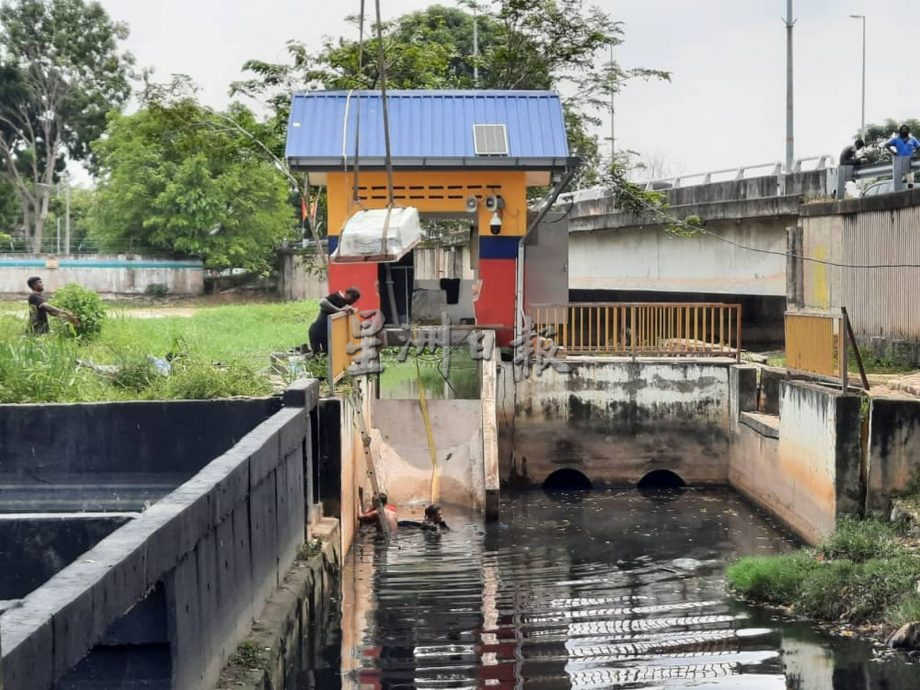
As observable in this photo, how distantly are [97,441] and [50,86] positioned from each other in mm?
52716

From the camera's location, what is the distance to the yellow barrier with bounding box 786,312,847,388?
15.4 meters

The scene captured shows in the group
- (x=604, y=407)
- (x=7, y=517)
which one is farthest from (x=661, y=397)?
(x=7, y=517)

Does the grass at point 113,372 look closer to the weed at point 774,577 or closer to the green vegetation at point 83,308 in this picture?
the green vegetation at point 83,308

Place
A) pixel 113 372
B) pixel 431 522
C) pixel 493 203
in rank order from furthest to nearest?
pixel 493 203 → pixel 431 522 → pixel 113 372

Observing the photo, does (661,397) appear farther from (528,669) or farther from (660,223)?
(528,669)

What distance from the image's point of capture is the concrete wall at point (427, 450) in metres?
19.1

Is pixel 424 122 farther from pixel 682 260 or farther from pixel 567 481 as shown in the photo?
pixel 682 260

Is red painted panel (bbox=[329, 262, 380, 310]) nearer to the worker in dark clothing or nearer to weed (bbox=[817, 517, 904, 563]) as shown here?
Result: the worker in dark clothing

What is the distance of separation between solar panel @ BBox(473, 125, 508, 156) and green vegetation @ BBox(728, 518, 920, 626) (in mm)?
10775

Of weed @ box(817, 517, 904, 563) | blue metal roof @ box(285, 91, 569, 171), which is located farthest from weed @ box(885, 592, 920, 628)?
blue metal roof @ box(285, 91, 569, 171)

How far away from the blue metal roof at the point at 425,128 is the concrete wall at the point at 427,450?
5000 mm

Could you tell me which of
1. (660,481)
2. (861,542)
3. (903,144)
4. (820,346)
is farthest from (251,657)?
(903,144)

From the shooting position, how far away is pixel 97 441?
13234 mm

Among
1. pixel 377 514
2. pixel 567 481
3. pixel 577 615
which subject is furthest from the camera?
pixel 567 481
